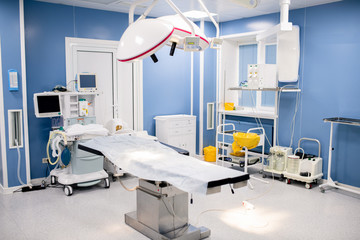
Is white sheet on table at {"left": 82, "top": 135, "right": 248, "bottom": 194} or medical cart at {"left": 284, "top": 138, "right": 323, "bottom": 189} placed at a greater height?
white sheet on table at {"left": 82, "top": 135, "right": 248, "bottom": 194}

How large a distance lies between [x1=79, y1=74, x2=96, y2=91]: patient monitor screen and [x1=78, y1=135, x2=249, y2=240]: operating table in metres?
1.33

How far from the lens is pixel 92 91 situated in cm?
488

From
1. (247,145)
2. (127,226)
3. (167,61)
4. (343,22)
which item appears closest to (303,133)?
(247,145)

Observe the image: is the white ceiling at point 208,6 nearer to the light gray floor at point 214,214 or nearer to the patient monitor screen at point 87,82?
the patient monitor screen at point 87,82

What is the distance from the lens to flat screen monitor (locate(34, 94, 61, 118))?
4.55m

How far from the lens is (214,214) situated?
3.95m

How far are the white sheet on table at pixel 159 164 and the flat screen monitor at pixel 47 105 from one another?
1155mm

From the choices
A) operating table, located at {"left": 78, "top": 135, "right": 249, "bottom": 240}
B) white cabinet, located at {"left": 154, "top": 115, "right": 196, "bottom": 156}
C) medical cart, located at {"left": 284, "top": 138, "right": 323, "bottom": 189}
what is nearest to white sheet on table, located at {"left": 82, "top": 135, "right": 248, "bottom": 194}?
operating table, located at {"left": 78, "top": 135, "right": 249, "bottom": 240}

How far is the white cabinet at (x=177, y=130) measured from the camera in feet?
19.9

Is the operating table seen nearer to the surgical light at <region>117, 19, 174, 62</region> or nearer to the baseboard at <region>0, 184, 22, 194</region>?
the surgical light at <region>117, 19, 174, 62</region>

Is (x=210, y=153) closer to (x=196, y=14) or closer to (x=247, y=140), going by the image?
(x=247, y=140)

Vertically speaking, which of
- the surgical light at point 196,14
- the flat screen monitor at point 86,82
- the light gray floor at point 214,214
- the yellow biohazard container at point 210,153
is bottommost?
the light gray floor at point 214,214

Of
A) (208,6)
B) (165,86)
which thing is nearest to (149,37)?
(208,6)

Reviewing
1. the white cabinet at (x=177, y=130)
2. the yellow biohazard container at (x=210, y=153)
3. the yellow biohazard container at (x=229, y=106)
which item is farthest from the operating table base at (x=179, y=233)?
the yellow biohazard container at (x=229, y=106)
